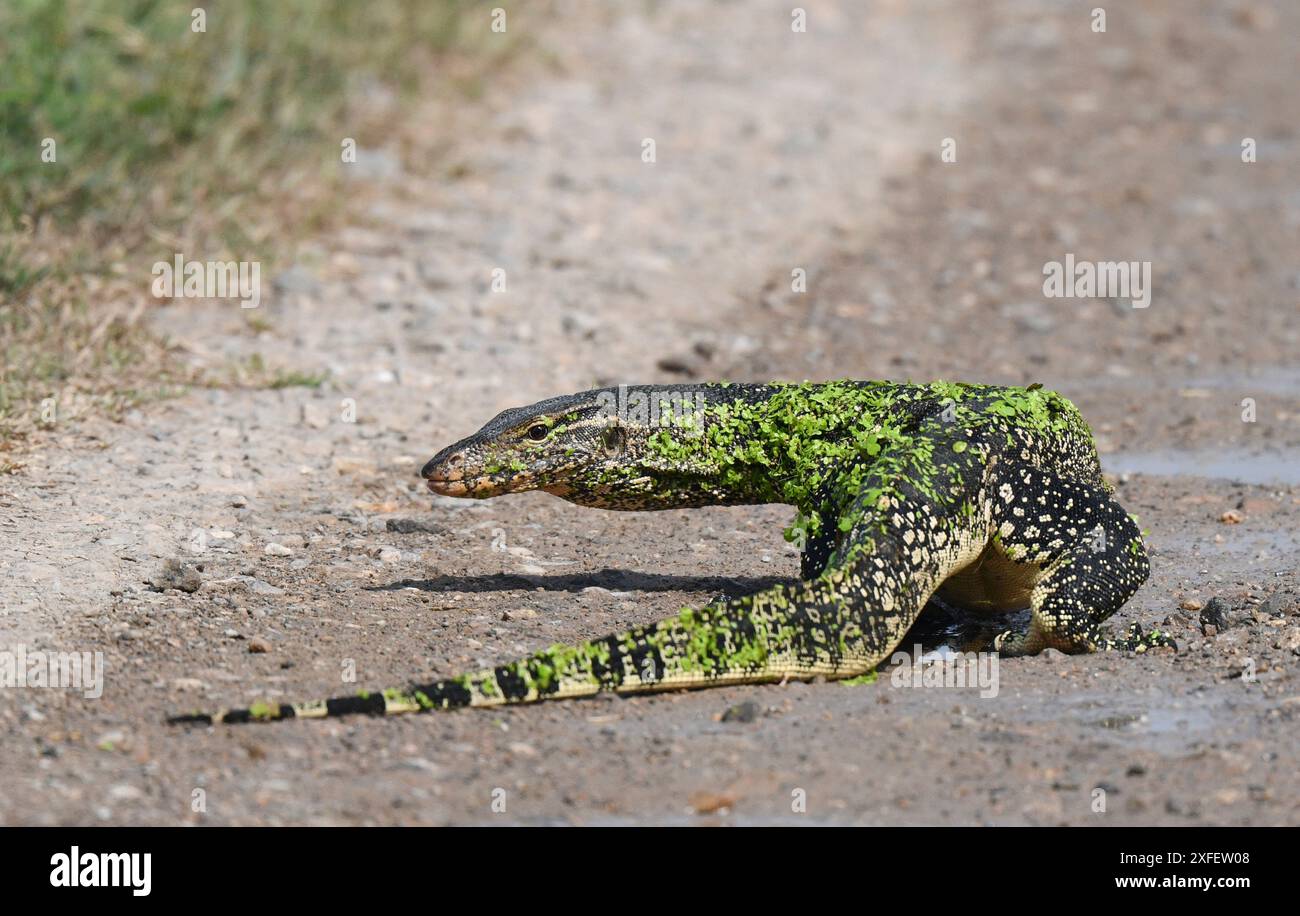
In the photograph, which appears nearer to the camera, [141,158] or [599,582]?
[599,582]

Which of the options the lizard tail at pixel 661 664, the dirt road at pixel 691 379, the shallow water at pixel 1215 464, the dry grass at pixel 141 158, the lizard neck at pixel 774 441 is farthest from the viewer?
the dry grass at pixel 141 158

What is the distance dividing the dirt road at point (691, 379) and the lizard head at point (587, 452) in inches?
19.4

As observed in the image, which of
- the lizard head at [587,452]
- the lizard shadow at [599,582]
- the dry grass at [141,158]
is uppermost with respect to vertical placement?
the dry grass at [141,158]

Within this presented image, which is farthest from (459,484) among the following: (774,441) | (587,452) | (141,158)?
(141,158)

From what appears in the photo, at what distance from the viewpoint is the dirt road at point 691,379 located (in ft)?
16.3

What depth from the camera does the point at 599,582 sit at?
6742mm

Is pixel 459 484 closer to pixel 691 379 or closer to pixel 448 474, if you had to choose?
pixel 448 474

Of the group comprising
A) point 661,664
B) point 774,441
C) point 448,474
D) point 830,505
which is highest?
point 774,441

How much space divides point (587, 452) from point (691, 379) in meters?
3.05

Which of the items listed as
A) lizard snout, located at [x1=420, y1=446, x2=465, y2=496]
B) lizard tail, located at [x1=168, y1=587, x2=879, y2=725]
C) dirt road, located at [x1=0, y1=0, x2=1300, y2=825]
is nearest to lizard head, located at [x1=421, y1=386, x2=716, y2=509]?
lizard snout, located at [x1=420, y1=446, x2=465, y2=496]

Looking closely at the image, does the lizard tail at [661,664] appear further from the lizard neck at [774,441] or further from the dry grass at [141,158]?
the dry grass at [141,158]

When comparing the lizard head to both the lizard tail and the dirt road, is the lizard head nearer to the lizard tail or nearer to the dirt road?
the dirt road

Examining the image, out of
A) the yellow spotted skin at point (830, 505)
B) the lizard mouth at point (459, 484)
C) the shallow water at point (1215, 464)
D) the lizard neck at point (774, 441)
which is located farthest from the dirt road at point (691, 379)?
the lizard neck at point (774, 441)
